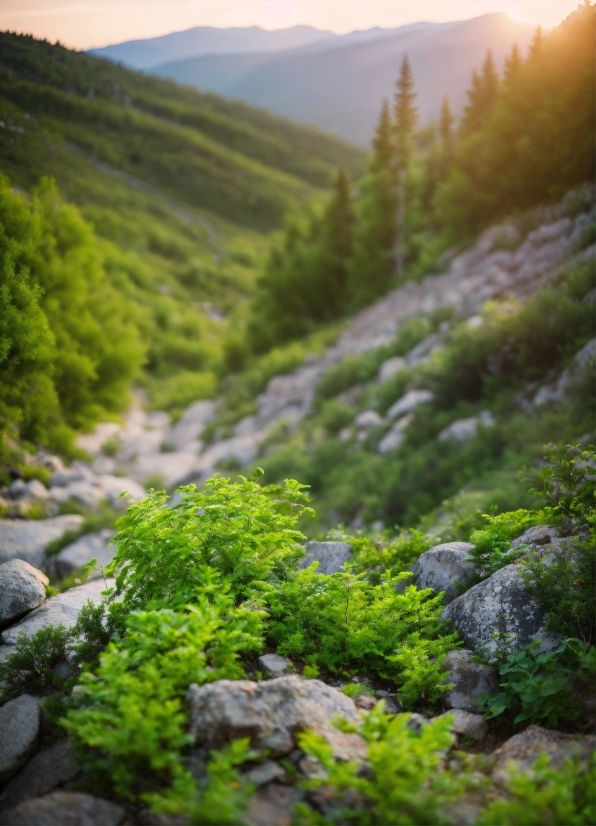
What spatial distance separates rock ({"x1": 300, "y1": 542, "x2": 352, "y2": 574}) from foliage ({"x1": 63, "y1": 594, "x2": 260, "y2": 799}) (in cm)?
172

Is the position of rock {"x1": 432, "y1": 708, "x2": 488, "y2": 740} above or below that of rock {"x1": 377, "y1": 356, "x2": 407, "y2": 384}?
above

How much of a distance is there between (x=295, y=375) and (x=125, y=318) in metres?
9.49

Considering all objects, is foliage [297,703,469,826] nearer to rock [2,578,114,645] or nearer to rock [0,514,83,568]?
rock [2,578,114,645]

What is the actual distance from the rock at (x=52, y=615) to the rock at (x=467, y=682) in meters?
2.91

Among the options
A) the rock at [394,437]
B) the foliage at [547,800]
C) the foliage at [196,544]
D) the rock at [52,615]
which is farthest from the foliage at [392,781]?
the rock at [394,437]

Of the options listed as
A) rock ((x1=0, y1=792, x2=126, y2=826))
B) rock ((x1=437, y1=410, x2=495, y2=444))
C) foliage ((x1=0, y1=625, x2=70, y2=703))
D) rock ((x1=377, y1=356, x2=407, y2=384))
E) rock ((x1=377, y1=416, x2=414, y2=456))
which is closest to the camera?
rock ((x1=0, y1=792, x2=126, y2=826))

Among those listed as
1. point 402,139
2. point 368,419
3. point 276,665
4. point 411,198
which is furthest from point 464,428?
point 411,198

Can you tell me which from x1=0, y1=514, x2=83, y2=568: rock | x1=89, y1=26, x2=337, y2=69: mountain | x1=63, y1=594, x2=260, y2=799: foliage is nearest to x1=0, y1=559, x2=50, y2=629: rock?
x1=63, y1=594, x2=260, y2=799: foliage

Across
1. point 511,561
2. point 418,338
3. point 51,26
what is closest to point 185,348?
point 418,338

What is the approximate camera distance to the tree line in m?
10.2

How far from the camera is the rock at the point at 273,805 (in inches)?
104

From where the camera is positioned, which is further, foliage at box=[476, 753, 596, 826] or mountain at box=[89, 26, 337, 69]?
mountain at box=[89, 26, 337, 69]

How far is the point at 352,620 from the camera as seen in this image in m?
4.13

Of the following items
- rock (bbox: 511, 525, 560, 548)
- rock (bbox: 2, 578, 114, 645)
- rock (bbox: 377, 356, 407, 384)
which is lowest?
rock (bbox: 377, 356, 407, 384)
